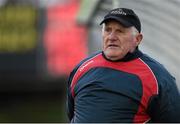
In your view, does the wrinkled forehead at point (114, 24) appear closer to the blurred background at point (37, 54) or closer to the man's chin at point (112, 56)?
the man's chin at point (112, 56)

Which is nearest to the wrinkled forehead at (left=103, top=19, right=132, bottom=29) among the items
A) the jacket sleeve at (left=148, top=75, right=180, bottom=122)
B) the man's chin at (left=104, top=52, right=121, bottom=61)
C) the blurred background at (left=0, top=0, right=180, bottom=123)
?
the man's chin at (left=104, top=52, right=121, bottom=61)

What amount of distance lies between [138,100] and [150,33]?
2.43 m

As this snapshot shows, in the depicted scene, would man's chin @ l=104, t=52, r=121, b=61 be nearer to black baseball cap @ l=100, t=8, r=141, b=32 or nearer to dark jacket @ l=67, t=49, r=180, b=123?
dark jacket @ l=67, t=49, r=180, b=123

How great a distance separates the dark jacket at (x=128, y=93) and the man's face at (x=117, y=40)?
54mm

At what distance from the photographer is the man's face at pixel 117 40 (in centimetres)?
432

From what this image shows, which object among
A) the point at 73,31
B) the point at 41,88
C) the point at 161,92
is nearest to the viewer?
the point at 161,92

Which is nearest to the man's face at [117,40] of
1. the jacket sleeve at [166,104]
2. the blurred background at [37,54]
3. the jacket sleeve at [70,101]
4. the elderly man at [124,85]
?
the elderly man at [124,85]

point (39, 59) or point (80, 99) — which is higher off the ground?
point (80, 99)

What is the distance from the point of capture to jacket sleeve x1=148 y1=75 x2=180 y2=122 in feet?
13.9

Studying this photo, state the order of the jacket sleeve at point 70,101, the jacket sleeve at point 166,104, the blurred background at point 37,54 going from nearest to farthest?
1. the jacket sleeve at point 166,104
2. the jacket sleeve at point 70,101
3. the blurred background at point 37,54

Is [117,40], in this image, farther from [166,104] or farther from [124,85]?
[166,104]

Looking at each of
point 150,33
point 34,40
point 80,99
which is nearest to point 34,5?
point 34,40

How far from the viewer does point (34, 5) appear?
1445 cm

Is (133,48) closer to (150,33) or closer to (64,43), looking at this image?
(150,33)
